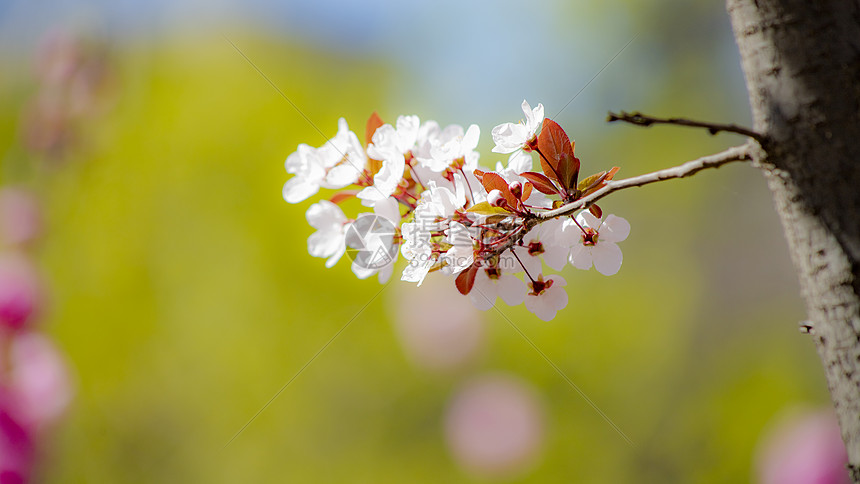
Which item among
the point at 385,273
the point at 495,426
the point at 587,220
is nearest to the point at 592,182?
the point at 587,220

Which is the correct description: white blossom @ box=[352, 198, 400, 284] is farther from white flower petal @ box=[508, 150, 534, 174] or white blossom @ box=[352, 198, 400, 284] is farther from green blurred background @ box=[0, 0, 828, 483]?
green blurred background @ box=[0, 0, 828, 483]

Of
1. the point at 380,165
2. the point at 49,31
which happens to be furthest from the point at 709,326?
the point at 49,31

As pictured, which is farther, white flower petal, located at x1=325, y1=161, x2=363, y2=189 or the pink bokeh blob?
the pink bokeh blob

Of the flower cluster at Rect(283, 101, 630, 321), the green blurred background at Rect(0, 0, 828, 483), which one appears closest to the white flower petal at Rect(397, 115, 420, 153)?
the flower cluster at Rect(283, 101, 630, 321)

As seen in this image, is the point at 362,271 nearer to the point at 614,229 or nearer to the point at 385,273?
the point at 385,273

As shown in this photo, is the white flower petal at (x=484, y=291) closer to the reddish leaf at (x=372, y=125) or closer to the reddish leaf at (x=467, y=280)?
the reddish leaf at (x=467, y=280)

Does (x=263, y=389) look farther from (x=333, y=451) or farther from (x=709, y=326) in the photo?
(x=709, y=326)
